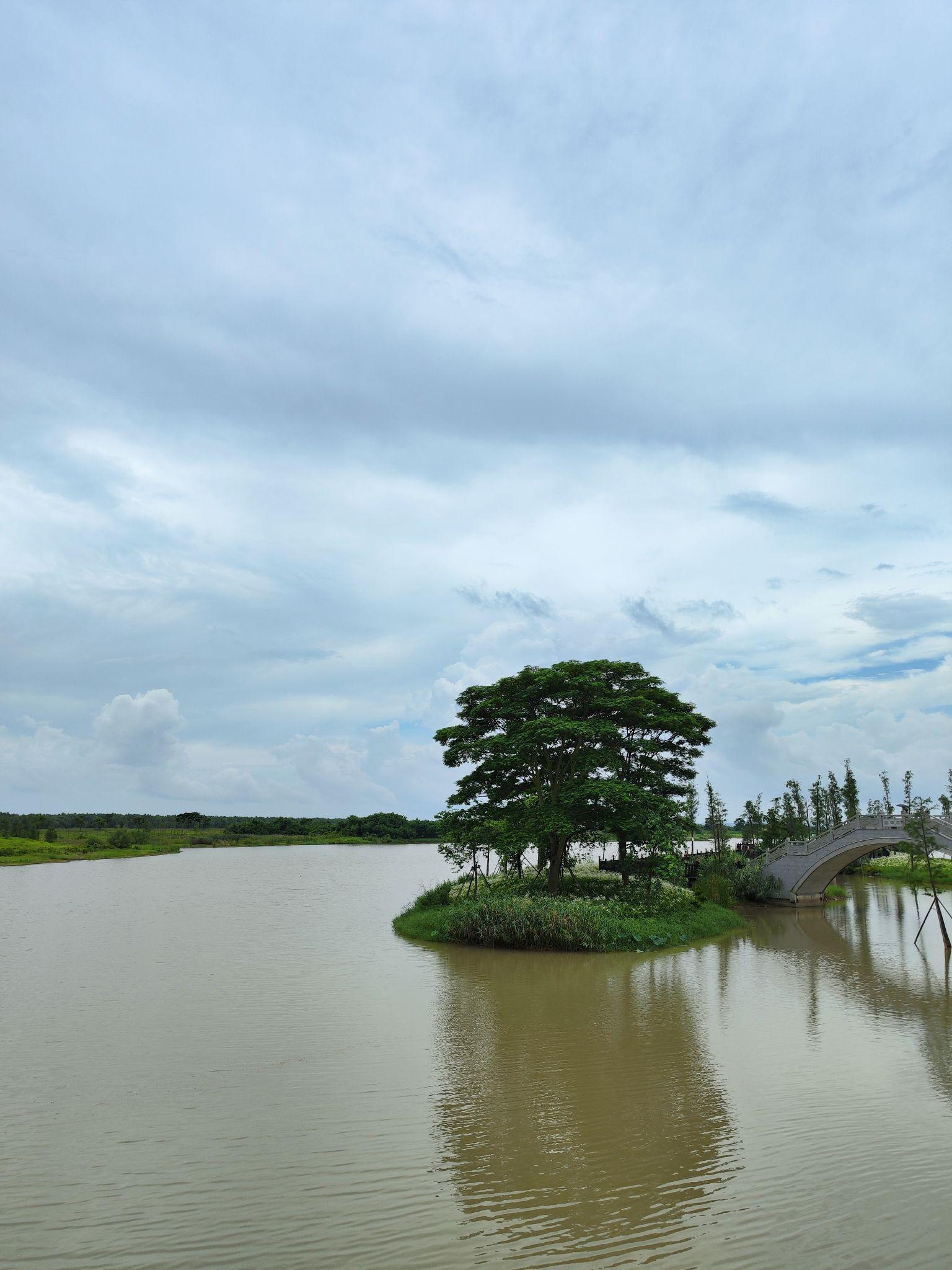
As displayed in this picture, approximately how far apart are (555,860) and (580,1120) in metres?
18.9

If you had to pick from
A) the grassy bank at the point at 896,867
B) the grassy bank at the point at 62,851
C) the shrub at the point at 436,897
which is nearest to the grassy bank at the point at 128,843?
the grassy bank at the point at 62,851

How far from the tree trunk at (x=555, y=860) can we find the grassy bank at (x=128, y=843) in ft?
158

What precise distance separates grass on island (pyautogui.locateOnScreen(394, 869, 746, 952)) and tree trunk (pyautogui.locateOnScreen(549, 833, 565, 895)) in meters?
0.55

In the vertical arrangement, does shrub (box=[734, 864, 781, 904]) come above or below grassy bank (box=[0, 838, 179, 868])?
below

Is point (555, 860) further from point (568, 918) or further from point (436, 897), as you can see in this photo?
point (436, 897)

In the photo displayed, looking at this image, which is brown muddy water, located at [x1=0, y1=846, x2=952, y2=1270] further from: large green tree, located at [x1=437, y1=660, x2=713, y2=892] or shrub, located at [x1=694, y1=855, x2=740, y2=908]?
shrub, located at [x1=694, y1=855, x2=740, y2=908]

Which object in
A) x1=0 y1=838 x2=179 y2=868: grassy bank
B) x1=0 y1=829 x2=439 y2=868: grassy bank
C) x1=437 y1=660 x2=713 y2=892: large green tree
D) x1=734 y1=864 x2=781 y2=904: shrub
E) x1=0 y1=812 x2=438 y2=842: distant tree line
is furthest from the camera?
x1=0 y1=812 x2=438 y2=842: distant tree line

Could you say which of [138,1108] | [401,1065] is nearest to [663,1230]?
[401,1065]

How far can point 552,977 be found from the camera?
19234mm

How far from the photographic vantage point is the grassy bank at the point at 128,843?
212 feet

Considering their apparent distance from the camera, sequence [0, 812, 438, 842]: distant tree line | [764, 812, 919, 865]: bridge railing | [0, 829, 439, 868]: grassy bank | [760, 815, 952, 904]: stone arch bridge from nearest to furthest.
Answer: [764, 812, 919, 865]: bridge railing, [760, 815, 952, 904]: stone arch bridge, [0, 829, 439, 868]: grassy bank, [0, 812, 438, 842]: distant tree line

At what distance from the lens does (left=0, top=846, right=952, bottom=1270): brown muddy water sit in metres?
6.85

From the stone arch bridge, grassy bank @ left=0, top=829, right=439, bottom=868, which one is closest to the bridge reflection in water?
the stone arch bridge

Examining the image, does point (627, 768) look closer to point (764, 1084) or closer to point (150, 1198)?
point (764, 1084)
